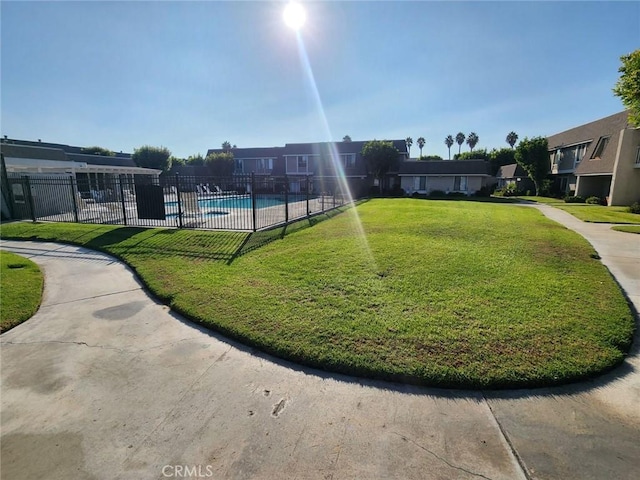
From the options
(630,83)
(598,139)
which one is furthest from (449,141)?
(630,83)

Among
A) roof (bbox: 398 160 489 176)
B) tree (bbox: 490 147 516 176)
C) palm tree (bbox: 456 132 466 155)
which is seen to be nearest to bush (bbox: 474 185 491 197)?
roof (bbox: 398 160 489 176)

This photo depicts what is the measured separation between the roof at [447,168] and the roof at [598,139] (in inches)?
308

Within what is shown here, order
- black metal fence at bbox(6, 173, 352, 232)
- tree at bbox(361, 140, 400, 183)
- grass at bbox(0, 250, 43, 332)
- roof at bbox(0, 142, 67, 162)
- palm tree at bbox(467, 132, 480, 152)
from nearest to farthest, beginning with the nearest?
grass at bbox(0, 250, 43, 332) → black metal fence at bbox(6, 173, 352, 232) → roof at bbox(0, 142, 67, 162) → tree at bbox(361, 140, 400, 183) → palm tree at bbox(467, 132, 480, 152)

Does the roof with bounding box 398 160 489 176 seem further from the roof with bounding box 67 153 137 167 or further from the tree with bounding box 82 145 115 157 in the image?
the tree with bounding box 82 145 115 157

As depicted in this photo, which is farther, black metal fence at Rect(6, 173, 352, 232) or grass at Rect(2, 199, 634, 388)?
black metal fence at Rect(6, 173, 352, 232)

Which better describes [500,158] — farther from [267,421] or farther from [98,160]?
[267,421]

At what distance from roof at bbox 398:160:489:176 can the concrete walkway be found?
32036 mm

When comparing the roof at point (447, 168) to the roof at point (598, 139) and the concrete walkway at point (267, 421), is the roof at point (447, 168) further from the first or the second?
the concrete walkway at point (267, 421)

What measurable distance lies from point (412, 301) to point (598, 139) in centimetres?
3259

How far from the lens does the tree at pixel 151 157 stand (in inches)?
1570

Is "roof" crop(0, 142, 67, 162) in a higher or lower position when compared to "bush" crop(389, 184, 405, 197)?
higher

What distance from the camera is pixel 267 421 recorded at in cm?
265

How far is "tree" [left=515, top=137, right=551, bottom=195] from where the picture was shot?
30922 mm

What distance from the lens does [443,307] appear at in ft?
15.3
